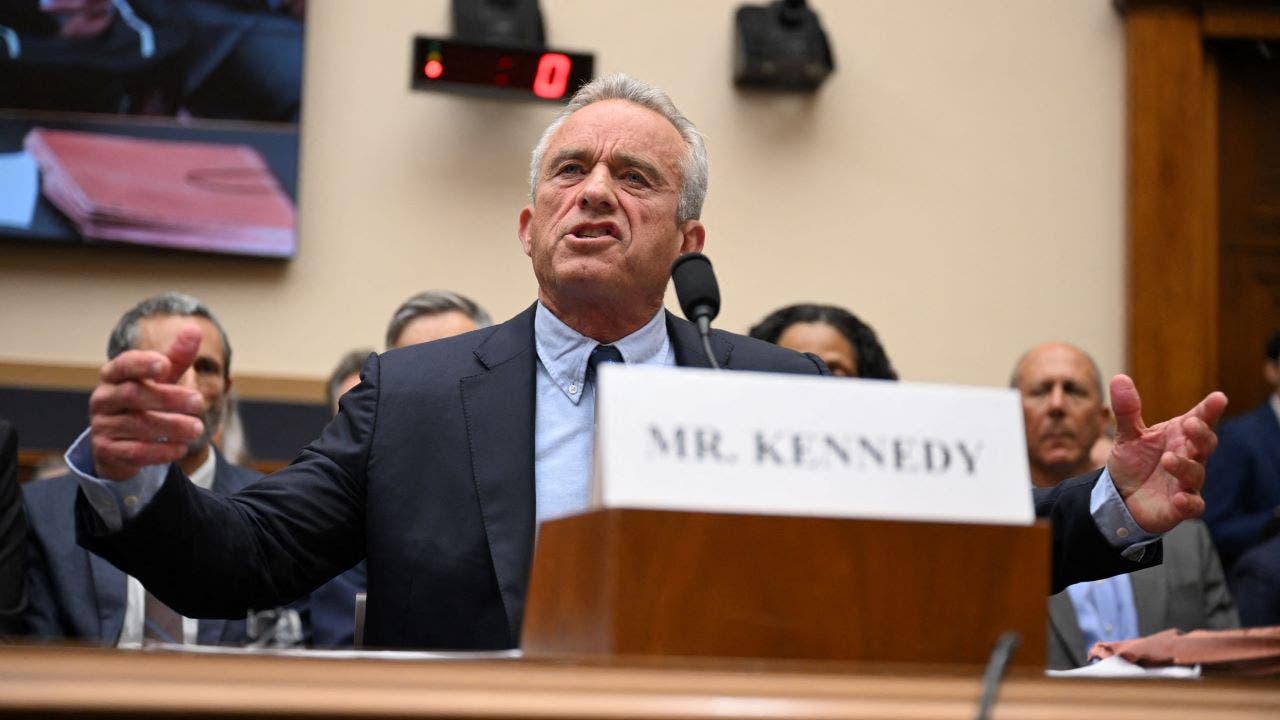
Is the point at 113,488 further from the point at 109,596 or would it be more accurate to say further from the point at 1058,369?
the point at 1058,369

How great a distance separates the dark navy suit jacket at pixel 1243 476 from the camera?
4.53 metres

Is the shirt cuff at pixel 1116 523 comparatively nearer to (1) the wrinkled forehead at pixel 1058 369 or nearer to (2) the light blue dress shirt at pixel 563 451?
(2) the light blue dress shirt at pixel 563 451

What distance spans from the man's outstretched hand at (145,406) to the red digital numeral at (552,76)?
3562mm

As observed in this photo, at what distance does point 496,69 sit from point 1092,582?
257 cm

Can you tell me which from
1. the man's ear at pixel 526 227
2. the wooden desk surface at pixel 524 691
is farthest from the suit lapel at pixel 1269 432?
the wooden desk surface at pixel 524 691

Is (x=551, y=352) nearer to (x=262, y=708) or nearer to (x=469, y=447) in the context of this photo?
(x=469, y=447)

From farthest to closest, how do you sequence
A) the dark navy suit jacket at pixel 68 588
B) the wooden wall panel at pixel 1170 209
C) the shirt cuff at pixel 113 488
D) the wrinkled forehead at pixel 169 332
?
the wooden wall panel at pixel 1170 209
the wrinkled forehead at pixel 169 332
the dark navy suit jacket at pixel 68 588
the shirt cuff at pixel 113 488

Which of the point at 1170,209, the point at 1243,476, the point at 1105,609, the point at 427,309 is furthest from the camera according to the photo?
the point at 1170,209

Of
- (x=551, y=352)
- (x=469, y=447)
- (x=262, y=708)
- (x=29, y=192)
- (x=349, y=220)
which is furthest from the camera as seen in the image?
(x=349, y=220)

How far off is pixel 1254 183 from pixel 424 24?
121 inches

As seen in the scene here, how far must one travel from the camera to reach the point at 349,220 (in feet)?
16.3

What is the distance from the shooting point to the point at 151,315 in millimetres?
3666

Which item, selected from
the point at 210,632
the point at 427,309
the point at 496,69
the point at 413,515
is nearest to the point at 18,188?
the point at 496,69

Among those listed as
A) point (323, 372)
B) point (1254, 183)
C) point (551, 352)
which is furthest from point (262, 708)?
point (1254, 183)
